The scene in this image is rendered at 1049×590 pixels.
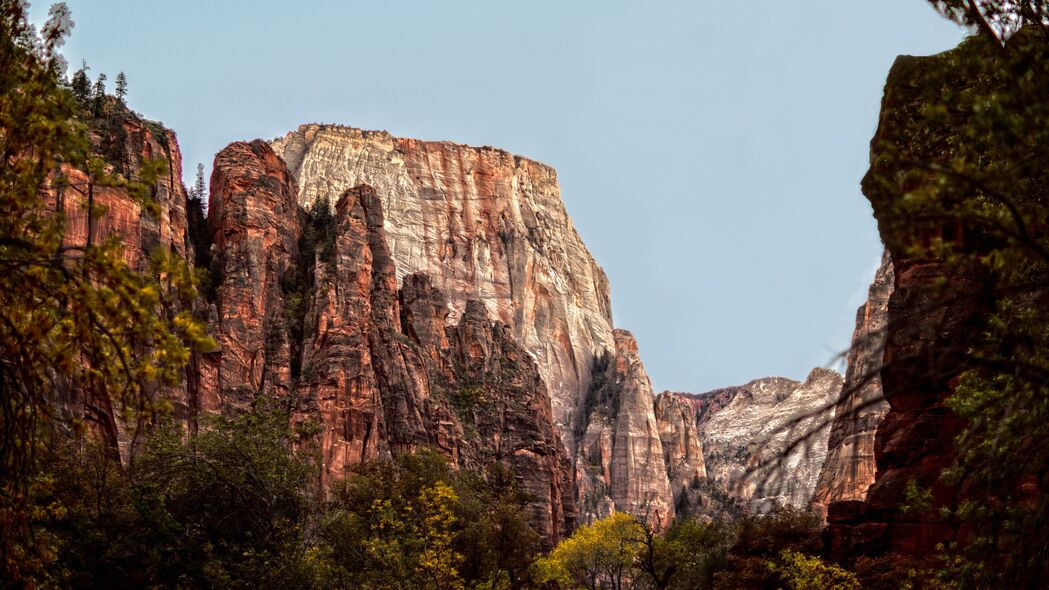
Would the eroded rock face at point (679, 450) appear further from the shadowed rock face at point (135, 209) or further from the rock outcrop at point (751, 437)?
the shadowed rock face at point (135, 209)

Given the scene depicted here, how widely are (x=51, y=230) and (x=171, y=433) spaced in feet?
102

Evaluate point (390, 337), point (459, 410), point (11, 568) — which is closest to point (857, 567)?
point (11, 568)

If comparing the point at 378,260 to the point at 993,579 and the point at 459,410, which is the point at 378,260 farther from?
the point at 993,579

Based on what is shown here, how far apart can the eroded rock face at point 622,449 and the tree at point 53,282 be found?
121 meters

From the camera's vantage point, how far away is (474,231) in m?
151

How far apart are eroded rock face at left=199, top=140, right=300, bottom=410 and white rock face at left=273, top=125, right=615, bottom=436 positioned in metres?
46.5

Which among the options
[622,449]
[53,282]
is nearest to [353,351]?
[622,449]

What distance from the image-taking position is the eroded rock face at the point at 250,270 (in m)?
76.0

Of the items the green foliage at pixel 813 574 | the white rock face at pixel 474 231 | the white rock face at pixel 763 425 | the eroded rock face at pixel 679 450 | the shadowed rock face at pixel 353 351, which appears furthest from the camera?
the eroded rock face at pixel 679 450

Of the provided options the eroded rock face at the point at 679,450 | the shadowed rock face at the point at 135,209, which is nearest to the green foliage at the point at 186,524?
the shadowed rock face at the point at 135,209

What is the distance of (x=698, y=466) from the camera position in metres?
153

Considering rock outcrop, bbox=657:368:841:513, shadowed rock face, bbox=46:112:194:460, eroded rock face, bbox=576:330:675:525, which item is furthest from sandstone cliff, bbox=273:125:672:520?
shadowed rock face, bbox=46:112:194:460

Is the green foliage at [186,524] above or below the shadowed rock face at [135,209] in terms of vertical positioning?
below

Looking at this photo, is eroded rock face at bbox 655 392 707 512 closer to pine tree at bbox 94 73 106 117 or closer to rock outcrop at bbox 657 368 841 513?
rock outcrop at bbox 657 368 841 513
